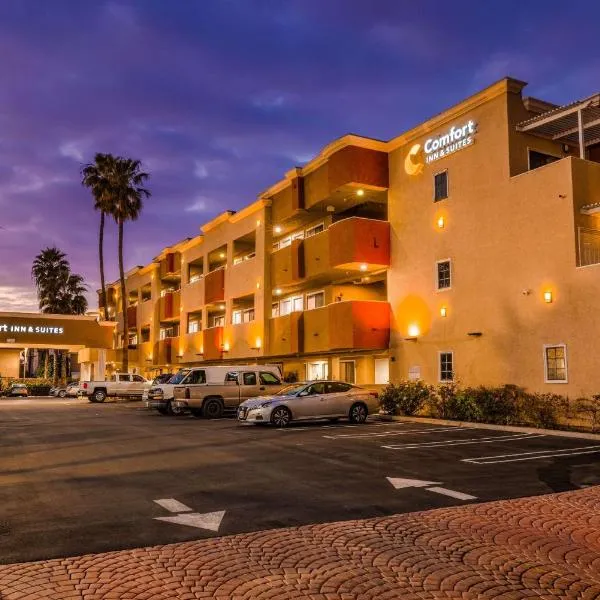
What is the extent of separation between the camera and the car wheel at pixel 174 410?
27.8 m

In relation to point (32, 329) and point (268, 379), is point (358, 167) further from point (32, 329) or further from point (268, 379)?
point (32, 329)

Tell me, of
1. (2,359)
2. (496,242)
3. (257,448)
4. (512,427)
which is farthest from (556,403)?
(2,359)

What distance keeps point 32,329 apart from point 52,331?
1446mm

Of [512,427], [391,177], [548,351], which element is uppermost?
[391,177]

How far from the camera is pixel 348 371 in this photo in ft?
104

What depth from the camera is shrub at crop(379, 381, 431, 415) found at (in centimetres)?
2411

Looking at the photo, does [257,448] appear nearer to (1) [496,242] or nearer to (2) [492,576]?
(2) [492,576]

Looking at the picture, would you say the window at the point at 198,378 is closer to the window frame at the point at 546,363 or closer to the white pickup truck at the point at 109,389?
the window frame at the point at 546,363

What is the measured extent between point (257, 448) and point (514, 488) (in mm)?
6903

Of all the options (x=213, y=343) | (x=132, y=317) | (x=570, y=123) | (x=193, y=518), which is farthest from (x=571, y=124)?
(x=132, y=317)

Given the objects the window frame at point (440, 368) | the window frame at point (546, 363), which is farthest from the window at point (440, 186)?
the window frame at point (546, 363)

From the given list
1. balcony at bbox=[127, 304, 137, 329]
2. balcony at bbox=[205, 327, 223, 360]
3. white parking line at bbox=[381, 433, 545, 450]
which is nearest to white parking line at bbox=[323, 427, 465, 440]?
white parking line at bbox=[381, 433, 545, 450]

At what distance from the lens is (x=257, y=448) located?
15656 millimetres

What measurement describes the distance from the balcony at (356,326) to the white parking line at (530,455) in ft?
40.2
